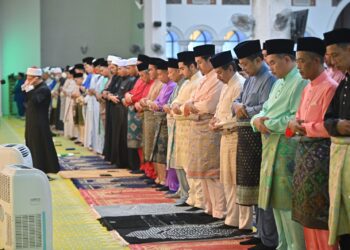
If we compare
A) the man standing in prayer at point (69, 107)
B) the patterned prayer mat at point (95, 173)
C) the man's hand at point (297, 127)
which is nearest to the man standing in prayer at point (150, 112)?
the patterned prayer mat at point (95, 173)

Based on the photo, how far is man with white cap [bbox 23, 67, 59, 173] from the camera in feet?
32.7

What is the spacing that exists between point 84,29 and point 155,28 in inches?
307

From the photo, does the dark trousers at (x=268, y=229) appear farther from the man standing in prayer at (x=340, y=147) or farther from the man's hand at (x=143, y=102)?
the man's hand at (x=143, y=102)

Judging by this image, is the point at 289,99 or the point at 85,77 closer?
the point at 289,99

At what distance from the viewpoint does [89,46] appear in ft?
92.2

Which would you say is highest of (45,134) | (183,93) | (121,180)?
(183,93)

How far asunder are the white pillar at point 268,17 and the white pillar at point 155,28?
9.25m

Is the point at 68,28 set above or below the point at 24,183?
above

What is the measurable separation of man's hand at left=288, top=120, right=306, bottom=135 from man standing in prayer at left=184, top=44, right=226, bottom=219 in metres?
2.48

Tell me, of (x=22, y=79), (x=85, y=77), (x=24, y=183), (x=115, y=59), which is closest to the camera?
(x=24, y=183)

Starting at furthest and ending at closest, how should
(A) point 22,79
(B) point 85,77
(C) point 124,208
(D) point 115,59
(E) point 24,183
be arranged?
(A) point 22,79 → (B) point 85,77 → (D) point 115,59 → (C) point 124,208 → (E) point 24,183

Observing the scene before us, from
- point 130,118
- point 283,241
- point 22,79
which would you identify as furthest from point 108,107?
point 22,79

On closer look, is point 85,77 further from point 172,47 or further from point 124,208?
point 172,47

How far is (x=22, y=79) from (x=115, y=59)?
14.4m
